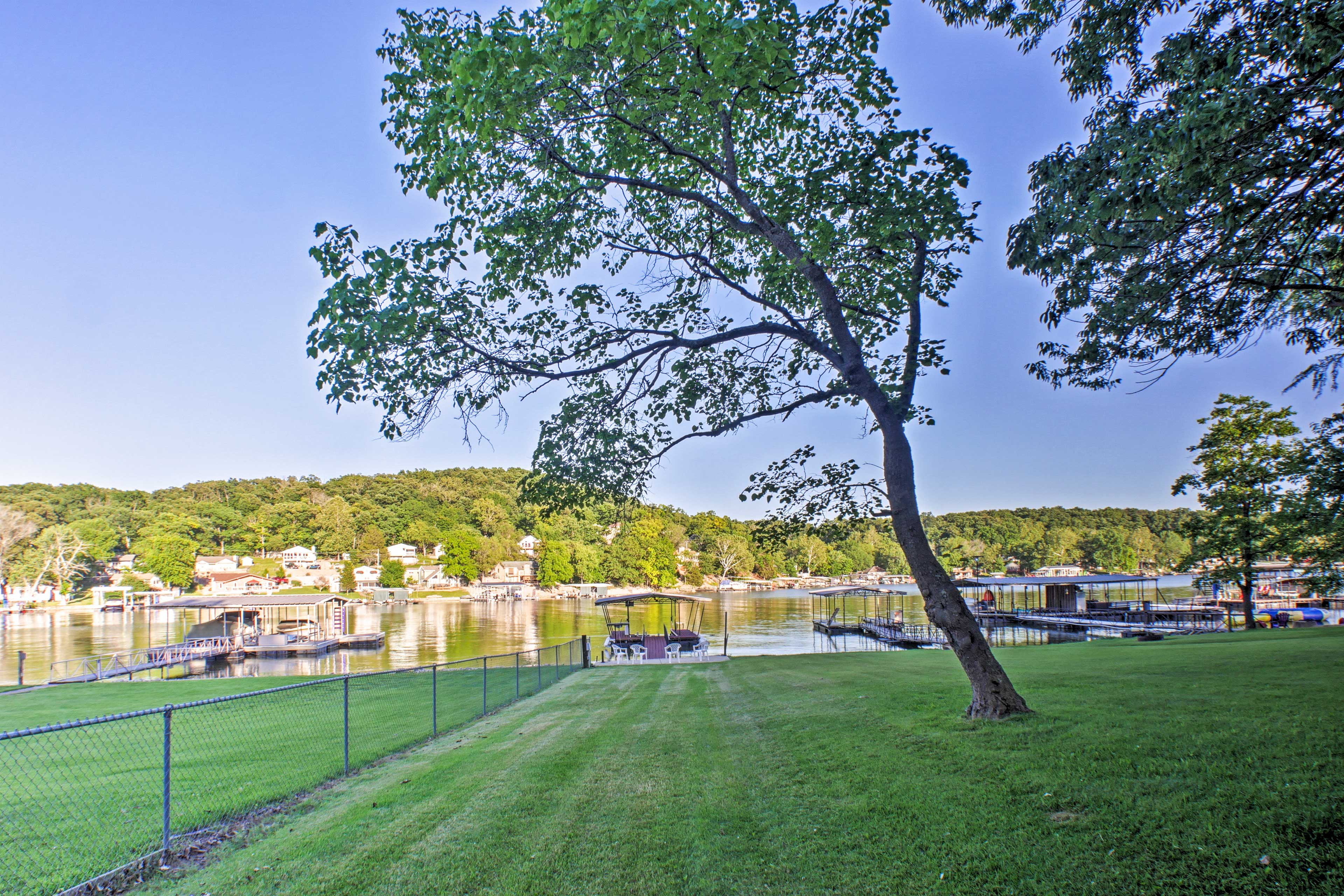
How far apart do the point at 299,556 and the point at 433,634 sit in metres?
86.0

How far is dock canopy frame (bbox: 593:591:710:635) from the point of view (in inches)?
1224

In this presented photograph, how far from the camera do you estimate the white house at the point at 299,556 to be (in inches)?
4643

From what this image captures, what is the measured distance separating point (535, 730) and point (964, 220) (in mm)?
9398

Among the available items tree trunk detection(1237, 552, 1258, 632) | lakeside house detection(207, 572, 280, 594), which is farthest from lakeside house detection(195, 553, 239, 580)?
tree trunk detection(1237, 552, 1258, 632)

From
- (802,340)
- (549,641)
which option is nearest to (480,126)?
(802,340)

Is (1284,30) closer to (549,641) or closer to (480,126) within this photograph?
(480,126)

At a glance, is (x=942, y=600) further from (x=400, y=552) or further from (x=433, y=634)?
(x=400, y=552)

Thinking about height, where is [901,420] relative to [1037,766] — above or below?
above

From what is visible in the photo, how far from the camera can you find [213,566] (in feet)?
332

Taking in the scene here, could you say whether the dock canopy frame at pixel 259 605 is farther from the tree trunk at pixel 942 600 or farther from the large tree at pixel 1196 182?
the large tree at pixel 1196 182

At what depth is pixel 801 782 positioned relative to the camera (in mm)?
5566

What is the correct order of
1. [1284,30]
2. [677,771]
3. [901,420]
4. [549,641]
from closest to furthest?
[1284,30] → [677,771] → [901,420] → [549,641]

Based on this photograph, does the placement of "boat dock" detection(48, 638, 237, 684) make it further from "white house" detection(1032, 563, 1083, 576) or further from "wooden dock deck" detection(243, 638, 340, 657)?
"white house" detection(1032, 563, 1083, 576)

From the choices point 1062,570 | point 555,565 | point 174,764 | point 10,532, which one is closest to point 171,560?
point 10,532
